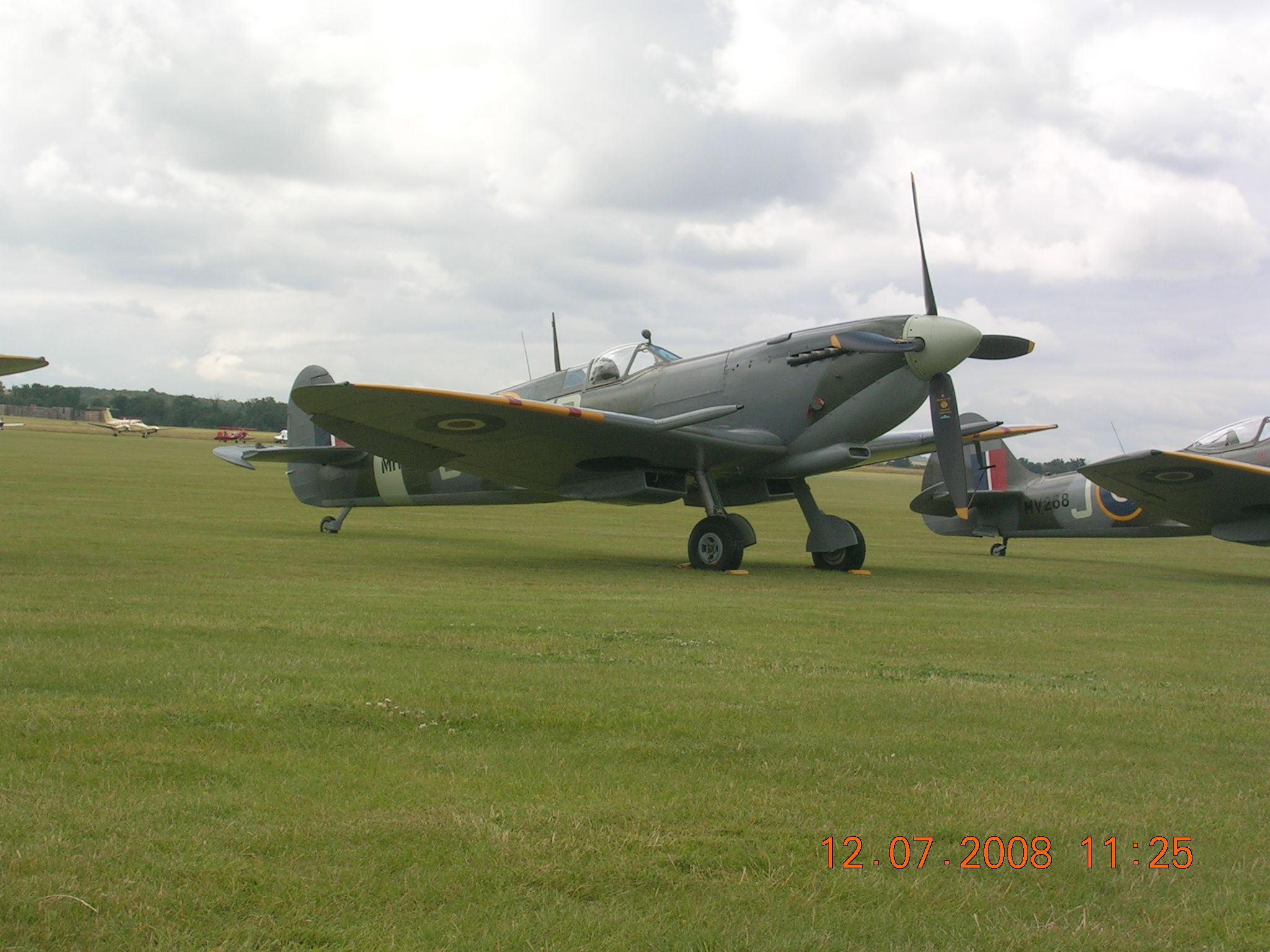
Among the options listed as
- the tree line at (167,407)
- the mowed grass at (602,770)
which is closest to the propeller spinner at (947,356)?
the mowed grass at (602,770)

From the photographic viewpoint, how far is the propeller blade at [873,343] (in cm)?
1200

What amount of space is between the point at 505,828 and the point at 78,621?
4.42 metres

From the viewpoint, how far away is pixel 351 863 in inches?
109

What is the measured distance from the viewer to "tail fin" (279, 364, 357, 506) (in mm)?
17484

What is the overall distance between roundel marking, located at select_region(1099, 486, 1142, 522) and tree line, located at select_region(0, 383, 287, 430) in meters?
124

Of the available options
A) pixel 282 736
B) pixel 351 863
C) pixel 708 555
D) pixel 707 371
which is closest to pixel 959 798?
pixel 351 863

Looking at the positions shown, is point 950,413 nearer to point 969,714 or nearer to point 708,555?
point 708,555

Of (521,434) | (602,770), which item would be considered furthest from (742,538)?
(602,770)

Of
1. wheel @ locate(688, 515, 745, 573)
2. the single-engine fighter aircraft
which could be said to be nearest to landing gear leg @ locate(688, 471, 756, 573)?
wheel @ locate(688, 515, 745, 573)

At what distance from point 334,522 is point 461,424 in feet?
19.9

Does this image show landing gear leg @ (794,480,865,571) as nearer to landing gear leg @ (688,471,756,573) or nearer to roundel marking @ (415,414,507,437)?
landing gear leg @ (688,471,756,573)

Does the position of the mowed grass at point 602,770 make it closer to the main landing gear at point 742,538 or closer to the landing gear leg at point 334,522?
the main landing gear at point 742,538

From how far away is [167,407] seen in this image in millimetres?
145500

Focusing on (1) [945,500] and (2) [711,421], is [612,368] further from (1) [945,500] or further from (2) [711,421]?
(1) [945,500]
